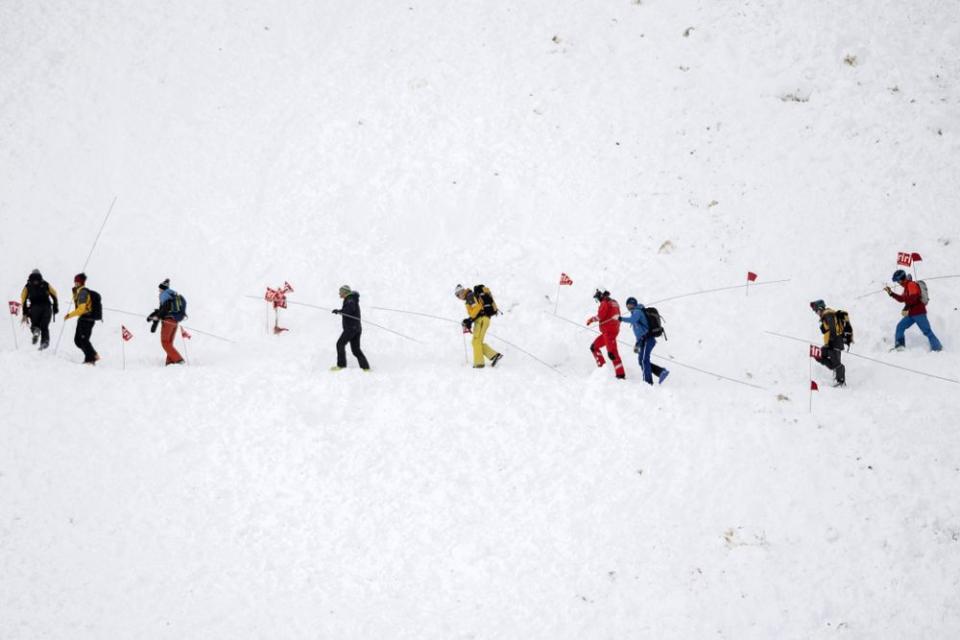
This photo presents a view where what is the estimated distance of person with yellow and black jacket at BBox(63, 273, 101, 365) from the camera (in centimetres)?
1404

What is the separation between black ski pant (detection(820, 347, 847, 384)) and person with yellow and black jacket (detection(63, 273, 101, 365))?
14.4m

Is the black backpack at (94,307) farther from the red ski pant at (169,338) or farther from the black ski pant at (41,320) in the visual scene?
the red ski pant at (169,338)

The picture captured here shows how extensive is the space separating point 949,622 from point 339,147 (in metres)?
17.4

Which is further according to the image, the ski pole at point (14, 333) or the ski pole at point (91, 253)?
the ski pole at point (91, 253)

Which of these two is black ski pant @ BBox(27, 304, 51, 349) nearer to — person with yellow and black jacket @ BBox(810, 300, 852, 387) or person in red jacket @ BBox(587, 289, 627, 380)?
person in red jacket @ BBox(587, 289, 627, 380)

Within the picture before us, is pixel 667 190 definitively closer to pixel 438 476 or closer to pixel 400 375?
pixel 400 375

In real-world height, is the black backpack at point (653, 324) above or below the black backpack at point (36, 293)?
below

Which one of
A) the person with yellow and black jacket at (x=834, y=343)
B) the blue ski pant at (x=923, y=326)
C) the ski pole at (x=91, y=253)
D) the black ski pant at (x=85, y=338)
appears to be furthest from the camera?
the ski pole at (x=91, y=253)

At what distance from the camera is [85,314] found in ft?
46.2

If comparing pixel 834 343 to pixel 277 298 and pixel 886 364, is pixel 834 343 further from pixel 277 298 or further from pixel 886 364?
pixel 277 298

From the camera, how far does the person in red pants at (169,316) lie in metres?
14.3

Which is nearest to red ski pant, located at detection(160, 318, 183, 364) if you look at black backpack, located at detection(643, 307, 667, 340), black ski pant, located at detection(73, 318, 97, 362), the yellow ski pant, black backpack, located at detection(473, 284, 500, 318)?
black ski pant, located at detection(73, 318, 97, 362)


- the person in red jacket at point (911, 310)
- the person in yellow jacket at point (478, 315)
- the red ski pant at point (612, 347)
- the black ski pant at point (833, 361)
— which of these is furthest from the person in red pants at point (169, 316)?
the person in red jacket at point (911, 310)

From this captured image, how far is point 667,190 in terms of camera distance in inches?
736
